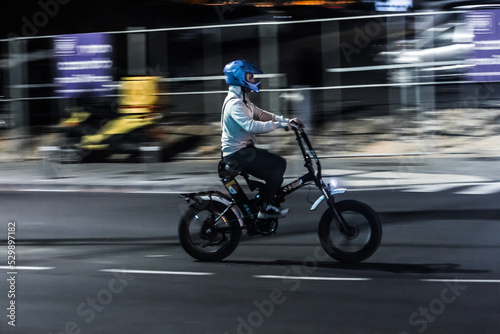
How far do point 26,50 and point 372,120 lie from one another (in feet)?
22.1

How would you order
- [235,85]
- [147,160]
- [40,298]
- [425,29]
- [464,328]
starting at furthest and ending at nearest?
[425,29], [147,160], [235,85], [40,298], [464,328]

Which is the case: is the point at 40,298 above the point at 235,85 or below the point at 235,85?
below

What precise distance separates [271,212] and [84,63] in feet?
29.8

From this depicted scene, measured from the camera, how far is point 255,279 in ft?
25.9

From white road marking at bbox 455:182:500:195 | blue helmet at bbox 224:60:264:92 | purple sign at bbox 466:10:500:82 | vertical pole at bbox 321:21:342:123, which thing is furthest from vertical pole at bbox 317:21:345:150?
blue helmet at bbox 224:60:264:92

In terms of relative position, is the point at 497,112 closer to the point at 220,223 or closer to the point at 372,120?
the point at 372,120

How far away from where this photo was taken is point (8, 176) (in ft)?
52.2

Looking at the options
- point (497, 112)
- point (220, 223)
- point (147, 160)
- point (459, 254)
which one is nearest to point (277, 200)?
point (220, 223)
